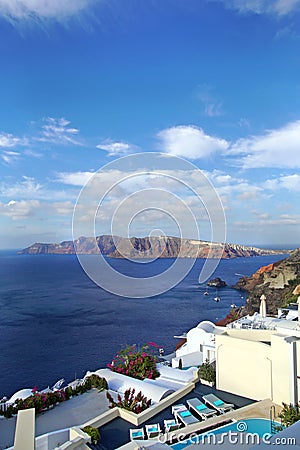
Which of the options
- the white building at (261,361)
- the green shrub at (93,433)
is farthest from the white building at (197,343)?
the green shrub at (93,433)

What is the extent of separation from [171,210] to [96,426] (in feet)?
18.2

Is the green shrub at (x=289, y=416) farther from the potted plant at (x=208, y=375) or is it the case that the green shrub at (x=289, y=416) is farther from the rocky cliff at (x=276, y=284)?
the rocky cliff at (x=276, y=284)

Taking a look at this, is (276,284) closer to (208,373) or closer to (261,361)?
(208,373)

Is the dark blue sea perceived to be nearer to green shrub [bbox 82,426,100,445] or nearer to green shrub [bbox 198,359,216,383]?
green shrub [bbox 198,359,216,383]

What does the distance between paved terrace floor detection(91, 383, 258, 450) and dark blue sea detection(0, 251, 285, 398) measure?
10.7 meters

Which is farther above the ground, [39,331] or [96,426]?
[96,426]

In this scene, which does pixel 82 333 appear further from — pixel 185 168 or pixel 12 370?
pixel 185 168

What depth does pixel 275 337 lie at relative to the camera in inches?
239

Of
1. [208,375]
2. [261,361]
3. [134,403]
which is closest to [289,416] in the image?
[261,361]

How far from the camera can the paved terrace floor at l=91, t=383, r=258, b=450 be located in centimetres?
506

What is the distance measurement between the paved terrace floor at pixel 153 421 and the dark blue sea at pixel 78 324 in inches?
422

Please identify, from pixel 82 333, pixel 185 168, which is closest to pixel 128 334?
pixel 82 333

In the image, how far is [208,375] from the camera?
715 centimetres

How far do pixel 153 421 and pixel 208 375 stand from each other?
1.80 meters
